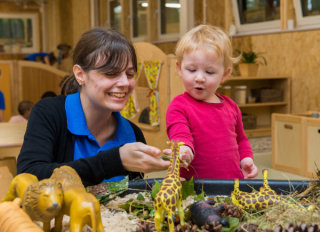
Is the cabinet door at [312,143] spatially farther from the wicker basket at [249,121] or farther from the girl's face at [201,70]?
the girl's face at [201,70]

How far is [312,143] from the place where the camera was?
3.46 m

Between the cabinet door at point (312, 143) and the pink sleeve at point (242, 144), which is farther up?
the pink sleeve at point (242, 144)

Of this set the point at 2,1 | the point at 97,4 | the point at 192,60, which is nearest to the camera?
the point at 192,60

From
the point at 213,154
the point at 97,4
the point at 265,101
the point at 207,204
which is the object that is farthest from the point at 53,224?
the point at 97,4

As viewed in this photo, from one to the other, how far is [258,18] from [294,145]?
6.44ft

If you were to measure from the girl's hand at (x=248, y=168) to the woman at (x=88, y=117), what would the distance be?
0.29m

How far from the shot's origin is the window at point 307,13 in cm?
429

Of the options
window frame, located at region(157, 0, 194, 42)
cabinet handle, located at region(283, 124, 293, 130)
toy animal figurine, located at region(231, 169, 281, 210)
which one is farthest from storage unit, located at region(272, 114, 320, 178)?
toy animal figurine, located at region(231, 169, 281, 210)

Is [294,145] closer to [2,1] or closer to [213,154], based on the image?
[213,154]

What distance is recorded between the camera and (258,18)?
500cm

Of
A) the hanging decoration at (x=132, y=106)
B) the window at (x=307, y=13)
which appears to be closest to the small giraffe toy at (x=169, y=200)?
the hanging decoration at (x=132, y=106)

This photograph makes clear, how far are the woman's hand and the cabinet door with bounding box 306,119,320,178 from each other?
302 cm

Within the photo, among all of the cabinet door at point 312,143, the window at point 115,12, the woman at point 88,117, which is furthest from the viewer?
the window at point 115,12

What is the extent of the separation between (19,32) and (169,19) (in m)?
5.45
